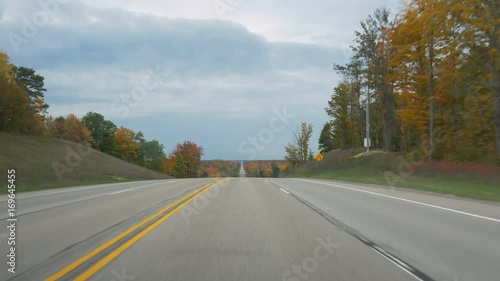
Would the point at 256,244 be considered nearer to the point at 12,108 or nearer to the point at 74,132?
the point at 12,108

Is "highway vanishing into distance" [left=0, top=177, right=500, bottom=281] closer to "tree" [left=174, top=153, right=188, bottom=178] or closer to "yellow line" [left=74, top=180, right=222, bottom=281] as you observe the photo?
"yellow line" [left=74, top=180, right=222, bottom=281]

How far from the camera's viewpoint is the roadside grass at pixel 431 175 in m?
21.0

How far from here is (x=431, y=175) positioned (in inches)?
1232

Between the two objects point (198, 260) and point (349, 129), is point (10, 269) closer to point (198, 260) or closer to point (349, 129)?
point (198, 260)

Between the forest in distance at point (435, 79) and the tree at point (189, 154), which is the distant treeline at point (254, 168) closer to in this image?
the tree at point (189, 154)

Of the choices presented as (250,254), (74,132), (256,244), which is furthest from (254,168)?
(250,254)

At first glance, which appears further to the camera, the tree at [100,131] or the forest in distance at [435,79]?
the tree at [100,131]

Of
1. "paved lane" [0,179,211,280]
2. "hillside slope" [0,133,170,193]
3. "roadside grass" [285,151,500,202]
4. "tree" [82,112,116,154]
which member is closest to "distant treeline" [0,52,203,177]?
"tree" [82,112,116,154]

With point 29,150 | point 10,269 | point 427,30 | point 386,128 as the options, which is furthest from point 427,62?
point 29,150

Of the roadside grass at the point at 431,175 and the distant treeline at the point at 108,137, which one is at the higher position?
the distant treeline at the point at 108,137

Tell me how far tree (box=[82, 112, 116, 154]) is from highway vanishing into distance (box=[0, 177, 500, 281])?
118 meters

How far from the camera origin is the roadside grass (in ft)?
68.7

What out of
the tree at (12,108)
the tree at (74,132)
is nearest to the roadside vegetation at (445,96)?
the tree at (12,108)

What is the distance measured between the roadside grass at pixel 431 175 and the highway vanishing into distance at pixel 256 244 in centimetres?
765
